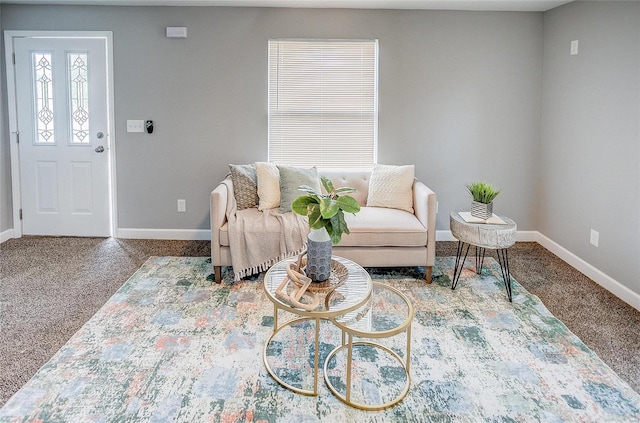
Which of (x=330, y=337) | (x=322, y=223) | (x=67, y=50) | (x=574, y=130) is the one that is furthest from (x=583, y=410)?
(x=67, y=50)

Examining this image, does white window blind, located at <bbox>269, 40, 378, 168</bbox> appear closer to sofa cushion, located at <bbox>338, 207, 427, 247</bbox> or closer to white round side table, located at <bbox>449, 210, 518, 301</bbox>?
sofa cushion, located at <bbox>338, 207, 427, 247</bbox>

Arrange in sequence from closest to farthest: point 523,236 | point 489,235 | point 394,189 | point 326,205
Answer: point 326,205, point 489,235, point 394,189, point 523,236

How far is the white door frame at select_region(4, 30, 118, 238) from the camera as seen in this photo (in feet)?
13.1

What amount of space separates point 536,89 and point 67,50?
4.40 metres

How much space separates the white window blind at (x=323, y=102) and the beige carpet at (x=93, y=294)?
1231mm

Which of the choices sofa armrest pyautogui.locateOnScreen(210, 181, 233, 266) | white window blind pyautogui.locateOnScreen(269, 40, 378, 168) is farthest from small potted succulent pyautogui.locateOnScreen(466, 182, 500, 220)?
sofa armrest pyautogui.locateOnScreen(210, 181, 233, 266)

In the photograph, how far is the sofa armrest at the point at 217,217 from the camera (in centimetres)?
303

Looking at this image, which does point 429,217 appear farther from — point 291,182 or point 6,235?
point 6,235

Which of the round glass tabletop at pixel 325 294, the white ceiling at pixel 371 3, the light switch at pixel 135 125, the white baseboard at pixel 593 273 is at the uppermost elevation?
the white ceiling at pixel 371 3

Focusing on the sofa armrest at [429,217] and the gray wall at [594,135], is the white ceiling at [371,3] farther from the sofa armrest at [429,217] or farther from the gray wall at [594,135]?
the sofa armrest at [429,217]

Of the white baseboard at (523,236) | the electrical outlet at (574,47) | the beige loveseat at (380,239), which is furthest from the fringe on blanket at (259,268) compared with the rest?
the electrical outlet at (574,47)

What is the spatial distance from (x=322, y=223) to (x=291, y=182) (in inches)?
59.1

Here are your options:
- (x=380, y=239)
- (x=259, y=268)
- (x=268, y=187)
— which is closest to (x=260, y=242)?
(x=259, y=268)

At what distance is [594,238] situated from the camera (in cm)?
329
